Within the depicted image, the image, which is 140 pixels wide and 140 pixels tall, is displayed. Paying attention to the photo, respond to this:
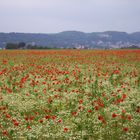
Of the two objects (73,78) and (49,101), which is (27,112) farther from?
(73,78)

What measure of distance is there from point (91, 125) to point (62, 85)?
634cm

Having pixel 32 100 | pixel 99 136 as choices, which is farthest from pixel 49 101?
pixel 99 136

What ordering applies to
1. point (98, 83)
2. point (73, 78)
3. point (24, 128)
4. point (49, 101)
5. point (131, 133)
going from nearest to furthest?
point (131, 133) → point (24, 128) → point (49, 101) → point (98, 83) → point (73, 78)

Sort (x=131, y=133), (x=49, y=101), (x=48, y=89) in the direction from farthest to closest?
(x=48, y=89)
(x=49, y=101)
(x=131, y=133)

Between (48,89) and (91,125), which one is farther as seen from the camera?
(48,89)

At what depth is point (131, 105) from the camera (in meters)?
12.0

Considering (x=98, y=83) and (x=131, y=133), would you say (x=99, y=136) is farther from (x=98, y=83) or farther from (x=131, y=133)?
(x=98, y=83)

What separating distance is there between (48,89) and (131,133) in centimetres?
727

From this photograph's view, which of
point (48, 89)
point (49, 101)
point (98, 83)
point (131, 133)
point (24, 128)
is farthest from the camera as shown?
point (98, 83)

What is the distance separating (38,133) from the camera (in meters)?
9.08

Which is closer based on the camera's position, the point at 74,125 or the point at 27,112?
the point at 74,125

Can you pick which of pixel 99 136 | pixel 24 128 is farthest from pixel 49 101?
pixel 99 136

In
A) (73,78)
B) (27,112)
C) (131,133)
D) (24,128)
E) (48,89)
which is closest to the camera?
(131,133)

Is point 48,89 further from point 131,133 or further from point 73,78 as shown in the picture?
point 131,133
